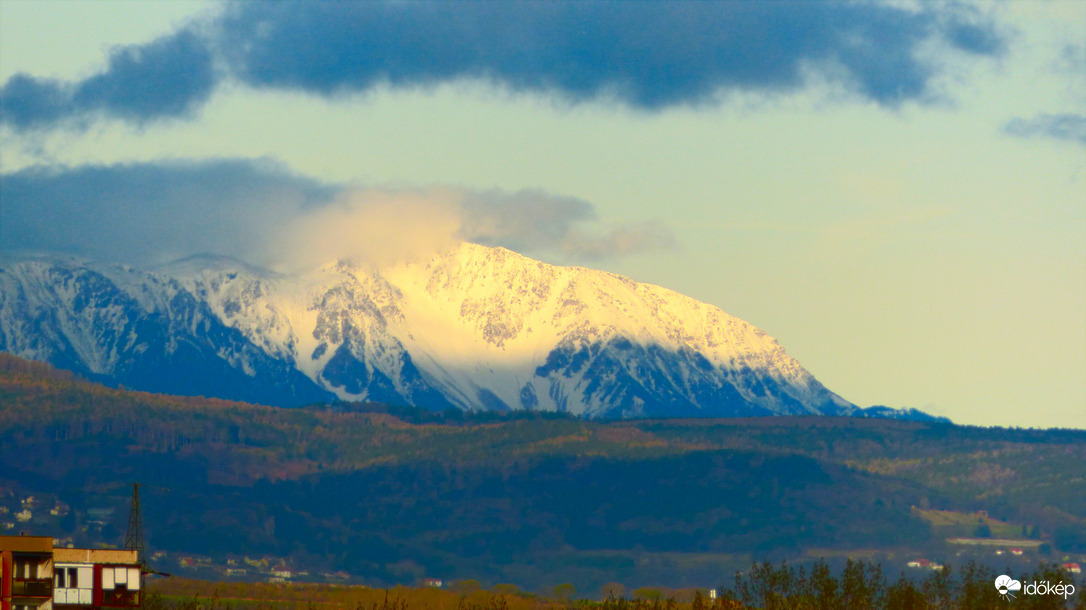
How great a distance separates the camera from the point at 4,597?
188 metres

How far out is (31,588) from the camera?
194 meters

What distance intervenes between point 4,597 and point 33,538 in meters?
7.73

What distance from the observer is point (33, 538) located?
634 feet

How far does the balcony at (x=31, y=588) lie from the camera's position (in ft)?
632

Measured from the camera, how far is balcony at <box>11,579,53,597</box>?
632 feet
